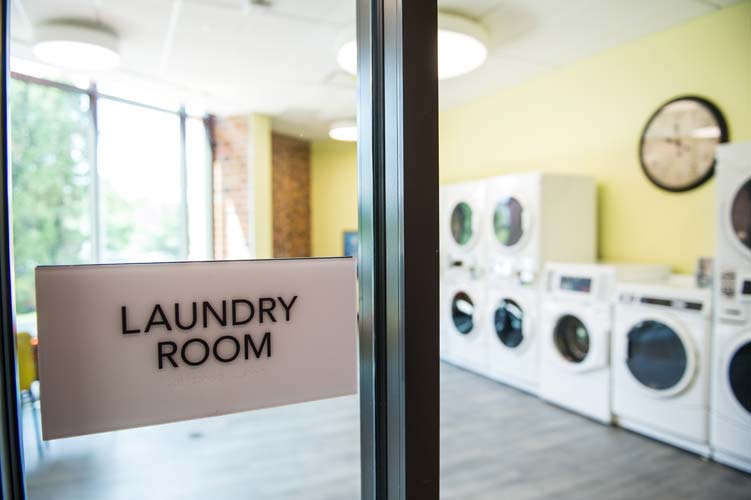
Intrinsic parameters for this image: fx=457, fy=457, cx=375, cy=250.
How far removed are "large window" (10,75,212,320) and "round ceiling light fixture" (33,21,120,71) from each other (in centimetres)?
5

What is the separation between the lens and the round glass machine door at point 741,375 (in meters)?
2.28

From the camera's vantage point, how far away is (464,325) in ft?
13.7

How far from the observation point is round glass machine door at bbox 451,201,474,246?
4.12m

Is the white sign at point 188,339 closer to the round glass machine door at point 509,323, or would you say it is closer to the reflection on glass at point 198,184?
the reflection on glass at point 198,184

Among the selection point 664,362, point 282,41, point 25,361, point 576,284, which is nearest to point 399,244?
point 25,361

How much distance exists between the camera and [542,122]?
402cm

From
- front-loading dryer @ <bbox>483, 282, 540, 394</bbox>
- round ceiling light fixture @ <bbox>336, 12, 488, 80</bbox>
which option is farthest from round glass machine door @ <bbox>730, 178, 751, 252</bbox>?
round ceiling light fixture @ <bbox>336, 12, 488, 80</bbox>

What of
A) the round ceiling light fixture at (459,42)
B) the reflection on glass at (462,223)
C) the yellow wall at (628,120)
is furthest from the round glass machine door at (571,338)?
the round ceiling light fixture at (459,42)

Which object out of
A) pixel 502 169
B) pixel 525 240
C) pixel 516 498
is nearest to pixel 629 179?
pixel 525 240

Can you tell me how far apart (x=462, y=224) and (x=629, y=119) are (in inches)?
61.0

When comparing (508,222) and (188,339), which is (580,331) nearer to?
(508,222)

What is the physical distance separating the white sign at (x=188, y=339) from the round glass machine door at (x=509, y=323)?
2917 mm

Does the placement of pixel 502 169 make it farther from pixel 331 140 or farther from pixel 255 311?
pixel 255 311

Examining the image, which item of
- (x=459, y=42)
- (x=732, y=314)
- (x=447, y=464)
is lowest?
(x=447, y=464)
